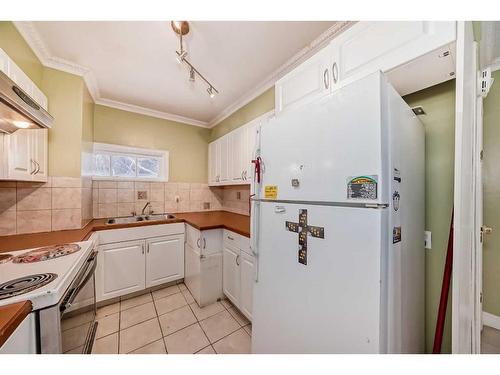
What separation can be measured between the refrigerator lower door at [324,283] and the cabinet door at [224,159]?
1547 millimetres

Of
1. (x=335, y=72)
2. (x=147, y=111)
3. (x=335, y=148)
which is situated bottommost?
(x=335, y=148)

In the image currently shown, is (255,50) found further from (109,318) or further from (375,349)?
(109,318)

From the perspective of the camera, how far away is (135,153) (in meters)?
2.68

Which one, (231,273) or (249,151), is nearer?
(231,273)

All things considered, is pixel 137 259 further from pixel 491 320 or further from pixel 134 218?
pixel 491 320

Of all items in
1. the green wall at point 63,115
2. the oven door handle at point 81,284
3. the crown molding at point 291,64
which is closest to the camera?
the oven door handle at point 81,284

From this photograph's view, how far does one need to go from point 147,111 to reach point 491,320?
169 inches

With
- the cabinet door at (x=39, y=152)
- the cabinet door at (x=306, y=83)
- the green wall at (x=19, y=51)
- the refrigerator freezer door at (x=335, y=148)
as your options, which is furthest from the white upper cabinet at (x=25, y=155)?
the cabinet door at (x=306, y=83)

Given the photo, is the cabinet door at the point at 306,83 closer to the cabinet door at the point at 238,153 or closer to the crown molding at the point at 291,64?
the crown molding at the point at 291,64

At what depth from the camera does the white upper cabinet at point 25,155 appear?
1244 millimetres

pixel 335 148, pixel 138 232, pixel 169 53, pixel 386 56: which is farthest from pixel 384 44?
pixel 138 232

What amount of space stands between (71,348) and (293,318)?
1196 mm

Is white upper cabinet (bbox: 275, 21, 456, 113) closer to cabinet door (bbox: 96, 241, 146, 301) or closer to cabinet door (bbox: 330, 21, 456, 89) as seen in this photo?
cabinet door (bbox: 330, 21, 456, 89)
